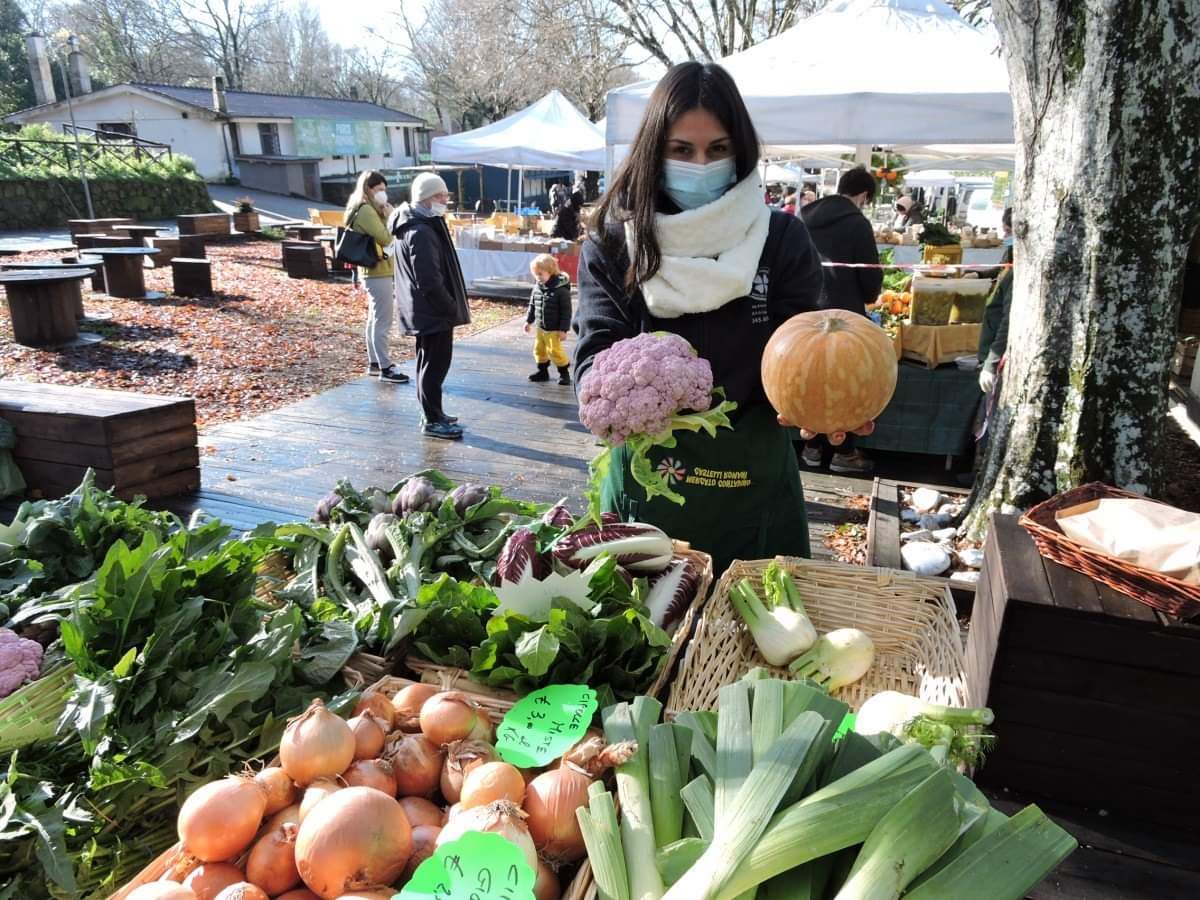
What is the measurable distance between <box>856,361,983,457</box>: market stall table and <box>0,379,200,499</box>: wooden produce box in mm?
4643

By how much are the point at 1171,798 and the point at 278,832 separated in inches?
63.3

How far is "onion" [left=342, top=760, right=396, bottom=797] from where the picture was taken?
127cm

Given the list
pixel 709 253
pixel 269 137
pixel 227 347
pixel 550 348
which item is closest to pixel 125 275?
pixel 227 347

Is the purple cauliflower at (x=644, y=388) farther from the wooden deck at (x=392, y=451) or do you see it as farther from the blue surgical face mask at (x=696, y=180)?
the wooden deck at (x=392, y=451)

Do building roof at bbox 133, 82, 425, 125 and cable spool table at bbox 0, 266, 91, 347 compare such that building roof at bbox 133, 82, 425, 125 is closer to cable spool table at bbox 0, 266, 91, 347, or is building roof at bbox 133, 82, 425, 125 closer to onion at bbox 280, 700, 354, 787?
cable spool table at bbox 0, 266, 91, 347

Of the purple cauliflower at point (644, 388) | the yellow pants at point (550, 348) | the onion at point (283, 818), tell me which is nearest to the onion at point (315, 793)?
the onion at point (283, 818)

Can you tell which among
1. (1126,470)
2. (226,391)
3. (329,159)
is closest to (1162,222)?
(1126,470)

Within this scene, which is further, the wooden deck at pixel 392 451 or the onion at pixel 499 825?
the wooden deck at pixel 392 451

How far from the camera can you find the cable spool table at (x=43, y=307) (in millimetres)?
8609

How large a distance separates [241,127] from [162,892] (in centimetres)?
4331

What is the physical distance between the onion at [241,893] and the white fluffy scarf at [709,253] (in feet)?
5.05

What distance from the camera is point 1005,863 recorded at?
102 centimetres

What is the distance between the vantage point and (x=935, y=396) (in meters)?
5.44

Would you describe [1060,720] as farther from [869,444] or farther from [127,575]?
[869,444]
